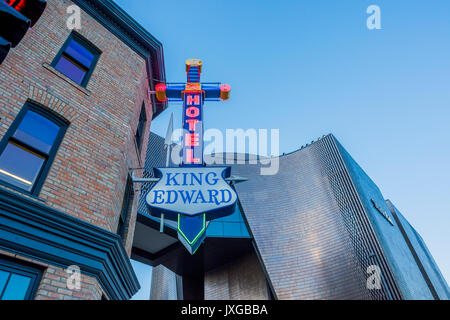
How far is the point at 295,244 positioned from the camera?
21.2 meters

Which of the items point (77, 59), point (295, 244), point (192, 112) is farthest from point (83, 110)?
point (295, 244)

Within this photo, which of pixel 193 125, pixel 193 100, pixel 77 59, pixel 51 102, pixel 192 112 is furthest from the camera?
pixel 193 100

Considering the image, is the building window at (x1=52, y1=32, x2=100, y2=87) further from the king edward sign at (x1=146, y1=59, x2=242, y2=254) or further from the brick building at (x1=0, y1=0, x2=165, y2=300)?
the king edward sign at (x1=146, y1=59, x2=242, y2=254)

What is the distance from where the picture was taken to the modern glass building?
59.3 feet

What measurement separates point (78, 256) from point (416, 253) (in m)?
34.3

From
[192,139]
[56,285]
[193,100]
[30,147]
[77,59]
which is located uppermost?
[193,100]

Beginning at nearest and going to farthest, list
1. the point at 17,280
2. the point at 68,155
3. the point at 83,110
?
the point at 17,280 → the point at 68,155 → the point at 83,110

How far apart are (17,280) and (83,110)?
12.5 feet

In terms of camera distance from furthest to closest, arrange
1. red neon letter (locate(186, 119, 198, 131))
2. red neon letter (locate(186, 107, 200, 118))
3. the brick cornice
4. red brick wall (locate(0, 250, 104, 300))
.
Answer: red neon letter (locate(186, 107, 200, 118)) → red neon letter (locate(186, 119, 198, 131)) → the brick cornice → red brick wall (locate(0, 250, 104, 300))

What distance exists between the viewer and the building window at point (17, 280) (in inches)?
169

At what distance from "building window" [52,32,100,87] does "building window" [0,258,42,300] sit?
4572mm

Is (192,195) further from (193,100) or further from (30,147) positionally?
(193,100)

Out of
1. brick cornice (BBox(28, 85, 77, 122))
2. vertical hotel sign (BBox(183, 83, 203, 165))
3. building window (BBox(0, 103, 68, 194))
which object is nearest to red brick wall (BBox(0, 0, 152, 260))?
brick cornice (BBox(28, 85, 77, 122))
